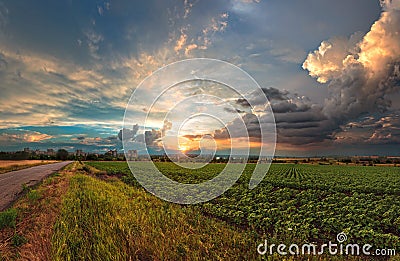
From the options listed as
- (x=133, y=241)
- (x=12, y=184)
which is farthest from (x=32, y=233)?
(x=12, y=184)

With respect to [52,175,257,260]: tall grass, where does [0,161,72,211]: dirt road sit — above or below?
below

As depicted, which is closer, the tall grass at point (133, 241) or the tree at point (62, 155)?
the tall grass at point (133, 241)

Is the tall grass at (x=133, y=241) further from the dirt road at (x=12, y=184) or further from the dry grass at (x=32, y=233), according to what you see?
the dirt road at (x=12, y=184)

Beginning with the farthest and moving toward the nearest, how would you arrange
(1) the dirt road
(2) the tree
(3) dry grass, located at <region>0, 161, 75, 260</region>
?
(2) the tree, (1) the dirt road, (3) dry grass, located at <region>0, 161, 75, 260</region>

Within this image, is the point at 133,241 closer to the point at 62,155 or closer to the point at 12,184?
the point at 12,184

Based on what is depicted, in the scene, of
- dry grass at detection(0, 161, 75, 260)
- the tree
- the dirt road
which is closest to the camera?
dry grass at detection(0, 161, 75, 260)

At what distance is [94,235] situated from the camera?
630 cm

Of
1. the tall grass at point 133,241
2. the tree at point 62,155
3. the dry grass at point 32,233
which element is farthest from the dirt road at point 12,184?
the tree at point 62,155

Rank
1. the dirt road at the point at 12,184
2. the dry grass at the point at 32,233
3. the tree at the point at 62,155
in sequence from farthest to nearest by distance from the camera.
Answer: the tree at the point at 62,155, the dirt road at the point at 12,184, the dry grass at the point at 32,233

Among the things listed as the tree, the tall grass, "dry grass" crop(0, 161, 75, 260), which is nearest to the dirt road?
"dry grass" crop(0, 161, 75, 260)

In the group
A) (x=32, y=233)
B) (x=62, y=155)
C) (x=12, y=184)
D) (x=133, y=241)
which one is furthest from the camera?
(x=62, y=155)

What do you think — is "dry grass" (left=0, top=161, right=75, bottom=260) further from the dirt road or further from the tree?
the tree

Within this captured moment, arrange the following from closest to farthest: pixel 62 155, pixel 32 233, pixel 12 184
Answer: pixel 32 233 < pixel 12 184 < pixel 62 155

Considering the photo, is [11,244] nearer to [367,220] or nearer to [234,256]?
[234,256]
